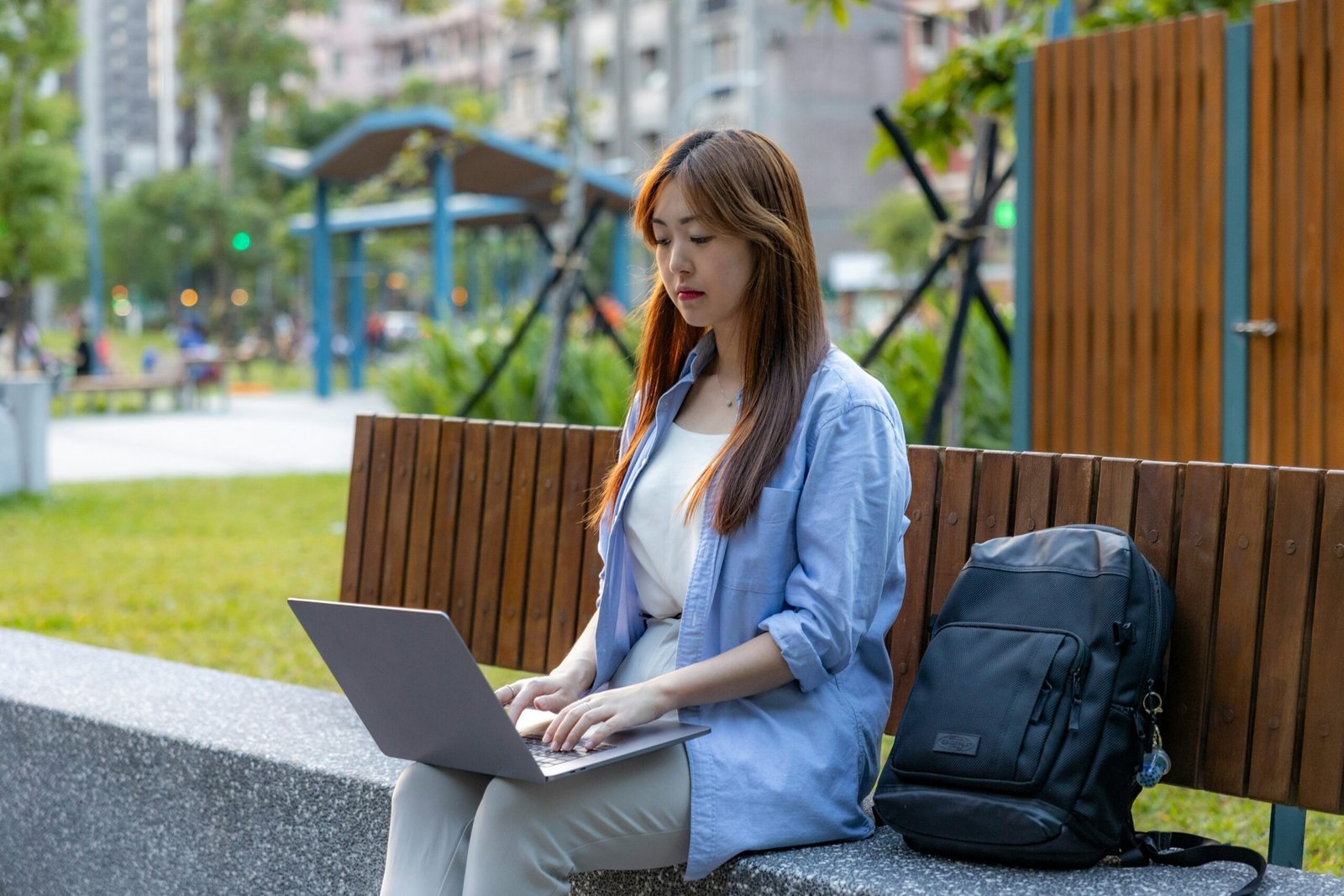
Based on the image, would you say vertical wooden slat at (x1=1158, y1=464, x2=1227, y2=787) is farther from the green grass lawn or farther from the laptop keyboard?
the green grass lawn

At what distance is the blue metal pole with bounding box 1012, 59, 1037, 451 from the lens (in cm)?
688

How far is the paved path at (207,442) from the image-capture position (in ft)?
49.1

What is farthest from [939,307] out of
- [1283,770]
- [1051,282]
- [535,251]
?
[535,251]

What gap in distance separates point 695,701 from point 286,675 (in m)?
3.73

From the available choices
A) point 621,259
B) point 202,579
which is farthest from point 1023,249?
point 621,259

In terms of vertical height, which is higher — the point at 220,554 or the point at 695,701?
the point at 695,701

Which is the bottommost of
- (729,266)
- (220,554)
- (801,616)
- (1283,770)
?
(220,554)

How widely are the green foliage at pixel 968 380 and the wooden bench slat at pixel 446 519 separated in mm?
4917

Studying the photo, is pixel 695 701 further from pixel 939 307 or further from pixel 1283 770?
pixel 939 307

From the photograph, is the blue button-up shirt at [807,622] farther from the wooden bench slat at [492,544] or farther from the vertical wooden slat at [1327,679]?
the wooden bench slat at [492,544]

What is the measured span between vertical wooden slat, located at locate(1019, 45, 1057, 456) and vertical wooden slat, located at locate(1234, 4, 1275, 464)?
1082mm

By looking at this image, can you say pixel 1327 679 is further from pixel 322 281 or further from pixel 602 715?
pixel 322 281

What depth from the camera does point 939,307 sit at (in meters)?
→ 9.58

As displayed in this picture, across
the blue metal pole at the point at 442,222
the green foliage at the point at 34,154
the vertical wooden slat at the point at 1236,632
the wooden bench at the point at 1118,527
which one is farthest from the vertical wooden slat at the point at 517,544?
the green foliage at the point at 34,154
